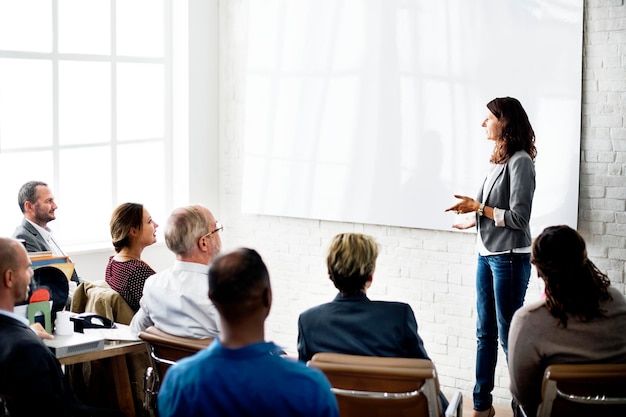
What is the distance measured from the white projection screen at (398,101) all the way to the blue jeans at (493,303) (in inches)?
23.9

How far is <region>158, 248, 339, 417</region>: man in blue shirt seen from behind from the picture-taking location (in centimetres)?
236

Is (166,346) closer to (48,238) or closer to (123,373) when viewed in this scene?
(123,373)

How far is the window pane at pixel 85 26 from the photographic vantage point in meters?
6.71

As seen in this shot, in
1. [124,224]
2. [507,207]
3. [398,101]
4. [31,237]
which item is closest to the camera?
[124,224]

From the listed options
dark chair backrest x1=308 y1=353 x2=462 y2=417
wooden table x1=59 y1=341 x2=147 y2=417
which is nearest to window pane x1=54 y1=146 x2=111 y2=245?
wooden table x1=59 y1=341 x2=147 y2=417

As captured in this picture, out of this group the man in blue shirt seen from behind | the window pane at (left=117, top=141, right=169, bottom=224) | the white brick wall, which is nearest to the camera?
the man in blue shirt seen from behind

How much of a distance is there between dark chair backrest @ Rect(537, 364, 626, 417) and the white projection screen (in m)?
2.38

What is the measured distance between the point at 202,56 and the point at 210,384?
528cm

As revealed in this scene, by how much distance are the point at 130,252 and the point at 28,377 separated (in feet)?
5.27

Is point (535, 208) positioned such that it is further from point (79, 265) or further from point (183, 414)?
point (183, 414)

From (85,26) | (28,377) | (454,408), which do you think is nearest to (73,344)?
(28,377)

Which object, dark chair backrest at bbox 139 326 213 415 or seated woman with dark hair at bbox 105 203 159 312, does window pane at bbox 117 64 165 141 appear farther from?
dark chair backrest at bbox 139 326 213 415

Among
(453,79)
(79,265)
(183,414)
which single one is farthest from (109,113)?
(183,414)

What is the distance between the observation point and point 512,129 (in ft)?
16.7
